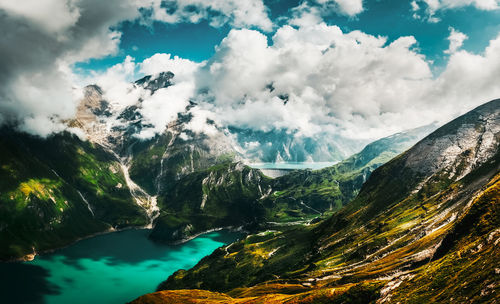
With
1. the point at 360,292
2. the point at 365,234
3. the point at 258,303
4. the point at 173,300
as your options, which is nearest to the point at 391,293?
the point at 360,292

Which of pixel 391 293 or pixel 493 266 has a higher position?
pixel 493 266

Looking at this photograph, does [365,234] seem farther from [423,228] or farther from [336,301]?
[336,301]

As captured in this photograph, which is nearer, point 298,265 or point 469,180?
point 469,180

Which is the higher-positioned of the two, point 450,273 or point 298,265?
point 450,273

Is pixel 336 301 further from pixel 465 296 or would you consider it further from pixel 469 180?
pixel 469 180

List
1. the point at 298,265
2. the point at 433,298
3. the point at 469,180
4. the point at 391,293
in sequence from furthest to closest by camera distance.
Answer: the point at 298,265 → the point at 469,180 → the point at 391,293 → the point at 433,298

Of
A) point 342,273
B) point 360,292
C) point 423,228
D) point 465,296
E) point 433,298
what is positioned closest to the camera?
point 465,296

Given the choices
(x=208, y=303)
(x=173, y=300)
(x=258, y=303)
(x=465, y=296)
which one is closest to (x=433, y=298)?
(x=465, y=296)

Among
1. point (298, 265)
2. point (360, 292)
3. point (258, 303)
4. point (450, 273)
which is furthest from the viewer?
point (298, 265)

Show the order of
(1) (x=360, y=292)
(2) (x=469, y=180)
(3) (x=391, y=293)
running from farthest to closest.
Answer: (2) (x=469, y=180) < (1) (x=360, y=292) < (3) (x=391, y=293)
